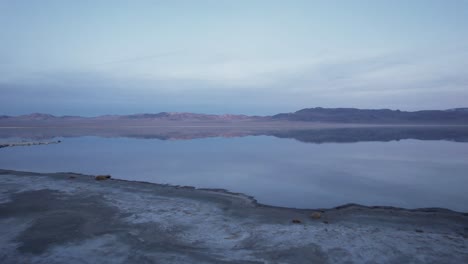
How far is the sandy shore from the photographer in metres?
3.98

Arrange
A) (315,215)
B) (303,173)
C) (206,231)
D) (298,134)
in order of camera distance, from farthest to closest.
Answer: (298,134)
(303,173)
(315,215)
(206,231)

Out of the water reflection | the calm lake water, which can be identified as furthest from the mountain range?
the calm lake water

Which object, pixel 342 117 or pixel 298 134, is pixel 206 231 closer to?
pixel 298 134

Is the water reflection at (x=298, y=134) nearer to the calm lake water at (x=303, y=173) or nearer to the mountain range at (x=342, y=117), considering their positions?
the calm lake water at (x=303, y=173)

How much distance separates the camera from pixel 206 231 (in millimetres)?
4898

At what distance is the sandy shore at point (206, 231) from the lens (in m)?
3.98

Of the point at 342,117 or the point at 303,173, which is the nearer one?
the point at 303,173

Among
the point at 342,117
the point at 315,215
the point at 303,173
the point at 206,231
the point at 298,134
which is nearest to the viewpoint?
the point at 206,231

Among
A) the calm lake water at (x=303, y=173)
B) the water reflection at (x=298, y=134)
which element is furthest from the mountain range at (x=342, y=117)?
the calm lake water at (x=303, y=173)

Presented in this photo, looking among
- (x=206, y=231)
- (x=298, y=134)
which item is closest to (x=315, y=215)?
(x=206, y=231)

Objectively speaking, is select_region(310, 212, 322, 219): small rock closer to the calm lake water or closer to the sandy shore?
the sandy shore

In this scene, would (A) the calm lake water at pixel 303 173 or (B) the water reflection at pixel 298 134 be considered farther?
(B) the water reflection at pixel 298 134

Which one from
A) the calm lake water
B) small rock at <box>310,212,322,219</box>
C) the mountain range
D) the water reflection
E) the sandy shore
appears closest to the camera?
the sandy shore

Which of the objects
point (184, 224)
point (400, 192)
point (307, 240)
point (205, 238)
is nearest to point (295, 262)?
point (307, 240)
